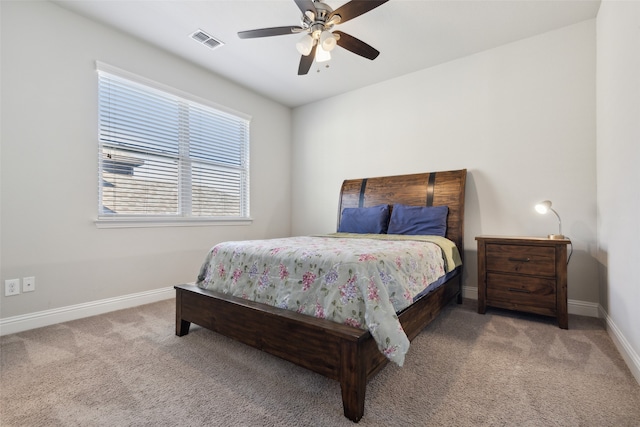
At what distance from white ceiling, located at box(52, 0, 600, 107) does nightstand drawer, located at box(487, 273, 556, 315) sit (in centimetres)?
231

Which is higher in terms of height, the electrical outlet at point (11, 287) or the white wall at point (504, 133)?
the white wall at point (504, 133)

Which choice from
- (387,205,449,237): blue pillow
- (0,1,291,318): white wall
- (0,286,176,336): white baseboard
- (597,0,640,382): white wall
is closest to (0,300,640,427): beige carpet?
(0,286,176,336): white baseboard

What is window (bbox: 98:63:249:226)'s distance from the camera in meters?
2.76

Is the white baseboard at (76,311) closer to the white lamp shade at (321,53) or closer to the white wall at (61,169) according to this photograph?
the white wall at (61,169)

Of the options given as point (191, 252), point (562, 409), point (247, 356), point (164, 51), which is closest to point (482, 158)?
point (562, 409)

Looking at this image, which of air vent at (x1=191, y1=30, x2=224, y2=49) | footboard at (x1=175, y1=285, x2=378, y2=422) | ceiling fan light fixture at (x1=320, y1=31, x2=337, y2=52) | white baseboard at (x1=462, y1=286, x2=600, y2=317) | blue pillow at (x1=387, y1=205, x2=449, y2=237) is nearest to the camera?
footboard at (x1=175, y1=285, x2=378, y2=422)

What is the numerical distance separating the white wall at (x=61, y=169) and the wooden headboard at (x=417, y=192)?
Answer: 223cm

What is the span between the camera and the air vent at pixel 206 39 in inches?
112

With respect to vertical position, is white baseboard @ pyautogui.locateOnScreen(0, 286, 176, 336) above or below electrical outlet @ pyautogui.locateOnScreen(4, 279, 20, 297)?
below

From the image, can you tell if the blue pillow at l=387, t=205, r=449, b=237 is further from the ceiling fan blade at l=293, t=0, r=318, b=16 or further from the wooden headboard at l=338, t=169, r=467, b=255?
the ceiling fan blade at l=293, t=0, r=318, b=16

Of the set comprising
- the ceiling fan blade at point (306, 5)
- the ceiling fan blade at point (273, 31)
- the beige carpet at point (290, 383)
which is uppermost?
the ceiling fan blade at point (306, 5)

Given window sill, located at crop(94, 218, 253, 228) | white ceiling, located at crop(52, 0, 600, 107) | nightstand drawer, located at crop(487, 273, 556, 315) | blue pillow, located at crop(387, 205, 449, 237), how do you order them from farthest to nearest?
blue pillow, located at crop(387, 205, 449, 237) < window sill, located at crop(94, 218, 253, 228) < white ceiling, located at crop(52, 0, 600, 107) < nightstand drawer, located at crop(487, 273, 556, 315)

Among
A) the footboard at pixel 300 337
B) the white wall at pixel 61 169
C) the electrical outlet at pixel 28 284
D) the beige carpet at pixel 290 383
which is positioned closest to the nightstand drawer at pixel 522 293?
the beige carpet at pixel 290 383

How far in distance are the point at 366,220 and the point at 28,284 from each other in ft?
10.1
